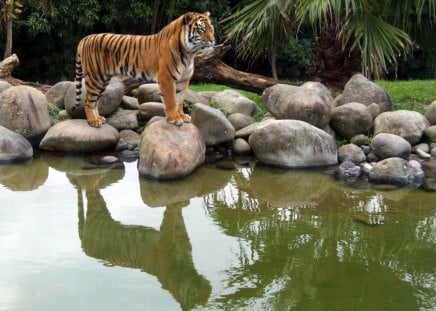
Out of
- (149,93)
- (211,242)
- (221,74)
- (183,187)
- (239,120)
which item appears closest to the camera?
(211,242)

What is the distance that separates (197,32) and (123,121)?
216 cm

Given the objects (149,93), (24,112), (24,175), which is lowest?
(24,175)

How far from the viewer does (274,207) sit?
5875 millimetres

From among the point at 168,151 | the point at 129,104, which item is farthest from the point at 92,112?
the point at 168,151

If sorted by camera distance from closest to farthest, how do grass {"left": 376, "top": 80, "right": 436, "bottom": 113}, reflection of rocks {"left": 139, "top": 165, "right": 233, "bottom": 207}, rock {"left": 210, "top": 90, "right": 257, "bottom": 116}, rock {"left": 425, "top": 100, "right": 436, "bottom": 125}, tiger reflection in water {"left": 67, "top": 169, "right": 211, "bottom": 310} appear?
tiger reflection in water {"left": 67, "top": 169, "right": 211, "bottom": 310} < reflection of rocks {"left": 139, "top": 165, "right": 233, "bottom": 207} < rock {"left": 425, "top": 100, "right": 436, "bottom": 125} < rock {"left": 210, "top": 90, "right": 257, "bottom": 116} < grass {"left": 376, "top": 80, "right": 436, "bottom": 113}

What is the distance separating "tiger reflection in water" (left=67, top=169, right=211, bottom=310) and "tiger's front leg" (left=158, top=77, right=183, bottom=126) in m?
1.50

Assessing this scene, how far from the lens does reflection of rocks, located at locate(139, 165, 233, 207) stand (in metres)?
6.05

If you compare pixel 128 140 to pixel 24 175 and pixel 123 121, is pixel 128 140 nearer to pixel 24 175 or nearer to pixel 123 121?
pixel 123 121

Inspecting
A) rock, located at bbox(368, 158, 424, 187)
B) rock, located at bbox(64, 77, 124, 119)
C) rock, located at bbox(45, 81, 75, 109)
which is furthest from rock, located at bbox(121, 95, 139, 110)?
rock, located at bbox(368, 158, 424, 187)

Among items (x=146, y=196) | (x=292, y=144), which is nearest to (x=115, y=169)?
(x=146, y=196)

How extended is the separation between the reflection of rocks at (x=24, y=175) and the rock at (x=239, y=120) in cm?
268

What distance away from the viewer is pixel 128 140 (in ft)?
26.5

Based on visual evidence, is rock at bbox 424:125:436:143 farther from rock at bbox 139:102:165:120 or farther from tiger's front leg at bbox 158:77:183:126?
rock at bbox 139:102:165:120

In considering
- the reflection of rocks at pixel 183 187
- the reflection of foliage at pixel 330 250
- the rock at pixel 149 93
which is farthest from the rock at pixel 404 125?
the rock at pixel 149 93
